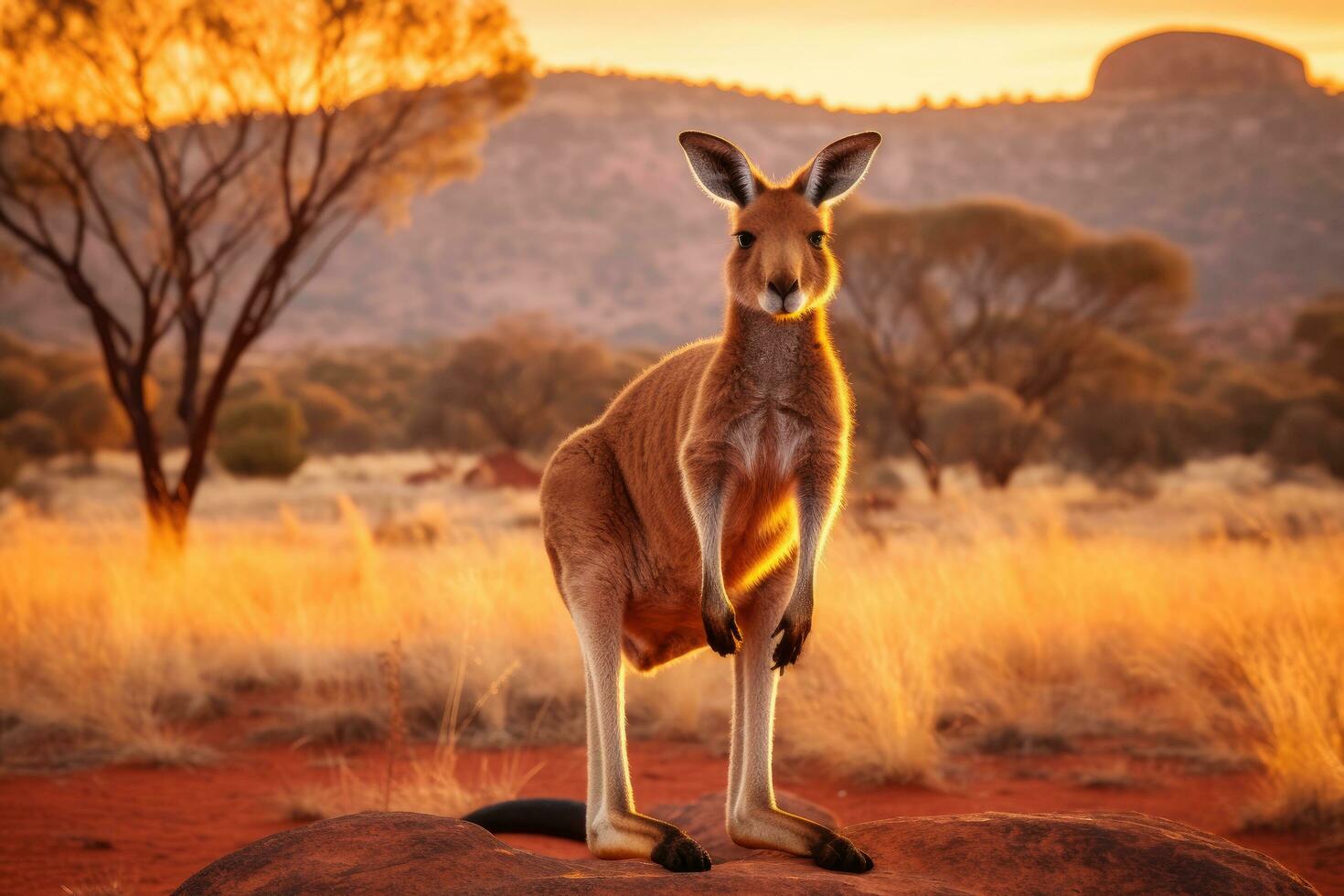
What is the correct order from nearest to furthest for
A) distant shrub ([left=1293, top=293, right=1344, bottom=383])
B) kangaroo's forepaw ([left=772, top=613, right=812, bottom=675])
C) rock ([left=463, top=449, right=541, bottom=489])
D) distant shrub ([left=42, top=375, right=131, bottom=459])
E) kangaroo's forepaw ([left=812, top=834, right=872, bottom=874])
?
kangaroo's forepaw ([left=772, top=613, right=812, bottom=675])
kangaroo's forepaw ([left=812, top=834, right=872, bottom=874])
rock ([left=463, top=449, right=541, bottom=489])
distant shrub ([left=42, top=375, right=131, bottom=459])
distant shrub ([left=1293, top=293, right=1344, bottom=383])

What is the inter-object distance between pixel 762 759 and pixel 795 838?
0.23 m

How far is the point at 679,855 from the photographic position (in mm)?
3000

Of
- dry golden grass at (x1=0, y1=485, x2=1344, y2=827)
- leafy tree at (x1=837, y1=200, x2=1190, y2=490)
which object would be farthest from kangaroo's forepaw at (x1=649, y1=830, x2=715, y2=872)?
leafy tree at (x1=837, y1=200, x2=1190, y2=490)

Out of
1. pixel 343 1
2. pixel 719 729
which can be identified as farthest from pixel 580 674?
pixel 343 1

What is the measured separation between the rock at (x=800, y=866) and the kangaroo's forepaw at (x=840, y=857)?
4cm

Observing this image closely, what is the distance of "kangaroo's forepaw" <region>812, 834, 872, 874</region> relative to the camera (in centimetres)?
309

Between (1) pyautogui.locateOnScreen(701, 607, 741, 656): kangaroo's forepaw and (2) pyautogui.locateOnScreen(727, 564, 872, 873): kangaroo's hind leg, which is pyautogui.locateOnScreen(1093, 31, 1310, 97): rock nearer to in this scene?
(2) pyautogui.locateOnScreen(727, 564, 872, 873): kangaroo's hind leg

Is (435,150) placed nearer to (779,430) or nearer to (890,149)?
(779,430)

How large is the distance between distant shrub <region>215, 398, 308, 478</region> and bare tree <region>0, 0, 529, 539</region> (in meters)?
14.0

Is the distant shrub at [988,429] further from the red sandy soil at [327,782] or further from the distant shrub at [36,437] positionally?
the distant shrub at [36,437]

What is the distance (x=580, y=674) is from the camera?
8984 millimetres

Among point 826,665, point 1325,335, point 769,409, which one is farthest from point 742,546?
point 1325,335

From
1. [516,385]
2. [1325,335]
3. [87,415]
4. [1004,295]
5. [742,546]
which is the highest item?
[1325,335]

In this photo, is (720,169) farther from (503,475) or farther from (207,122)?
(503,475)
